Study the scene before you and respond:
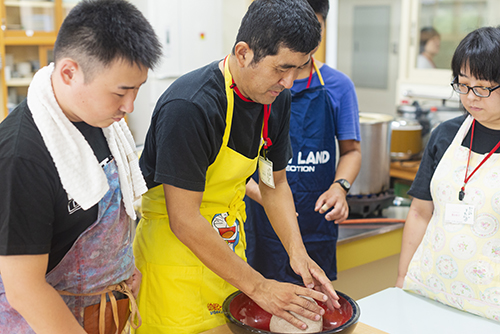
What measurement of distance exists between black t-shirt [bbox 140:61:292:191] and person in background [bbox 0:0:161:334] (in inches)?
5.8

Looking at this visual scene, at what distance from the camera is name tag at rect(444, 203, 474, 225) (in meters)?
1.29

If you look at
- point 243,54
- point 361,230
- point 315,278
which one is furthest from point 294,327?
point 361,230

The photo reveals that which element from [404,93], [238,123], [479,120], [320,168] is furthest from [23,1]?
[479,120]

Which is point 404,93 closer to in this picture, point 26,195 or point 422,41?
point 422,41

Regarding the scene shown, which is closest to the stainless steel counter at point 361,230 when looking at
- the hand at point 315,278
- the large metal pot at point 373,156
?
the large metal pot at point 373,156

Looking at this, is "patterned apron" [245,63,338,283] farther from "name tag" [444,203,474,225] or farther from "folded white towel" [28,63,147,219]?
"folded white towel" [28,63,147,219]

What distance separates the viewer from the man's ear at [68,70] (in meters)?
0.84

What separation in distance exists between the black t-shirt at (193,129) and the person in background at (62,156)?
0.15 meters

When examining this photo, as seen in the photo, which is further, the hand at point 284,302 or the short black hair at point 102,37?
the hand at point 284,302

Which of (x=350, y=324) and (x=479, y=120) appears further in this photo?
(x=479, y=120)

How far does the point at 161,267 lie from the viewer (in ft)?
4.13

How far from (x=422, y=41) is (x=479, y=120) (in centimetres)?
242

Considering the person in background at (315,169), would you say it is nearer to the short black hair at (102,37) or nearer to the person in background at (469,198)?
the person in background at (469,198)

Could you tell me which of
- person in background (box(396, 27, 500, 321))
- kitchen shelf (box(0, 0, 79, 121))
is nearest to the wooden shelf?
kitchen shelf (box(0, 0, 79, 121))
